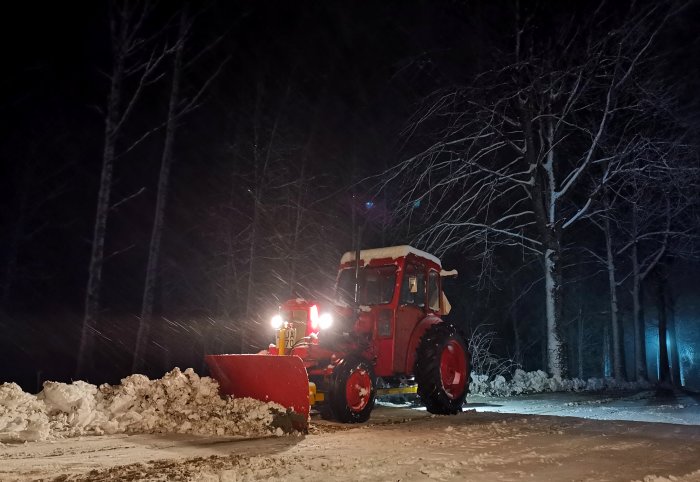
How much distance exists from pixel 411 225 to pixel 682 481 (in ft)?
45.3

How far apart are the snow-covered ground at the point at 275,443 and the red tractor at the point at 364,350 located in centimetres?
36

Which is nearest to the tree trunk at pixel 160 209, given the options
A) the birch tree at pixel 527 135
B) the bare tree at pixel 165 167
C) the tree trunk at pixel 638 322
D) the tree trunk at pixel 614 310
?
the bare tree at pixel 165 167

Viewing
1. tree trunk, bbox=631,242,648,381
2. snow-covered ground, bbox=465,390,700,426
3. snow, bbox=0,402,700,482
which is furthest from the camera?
tree trunk, bbox=631,242,648,381

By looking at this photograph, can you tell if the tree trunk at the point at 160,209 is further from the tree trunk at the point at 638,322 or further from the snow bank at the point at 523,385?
the tree trunk at the point at 638,322

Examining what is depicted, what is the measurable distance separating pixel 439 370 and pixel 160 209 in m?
11.5

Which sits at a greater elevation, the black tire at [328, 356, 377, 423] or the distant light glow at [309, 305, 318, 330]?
the distant light glow at [309, 305, 318, 330]

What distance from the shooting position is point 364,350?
9.78 metres

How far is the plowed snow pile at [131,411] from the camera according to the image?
7.87 metres

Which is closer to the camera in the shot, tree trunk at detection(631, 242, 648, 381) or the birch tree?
the birch tree

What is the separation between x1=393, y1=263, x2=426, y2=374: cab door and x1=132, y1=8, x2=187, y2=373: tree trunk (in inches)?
385

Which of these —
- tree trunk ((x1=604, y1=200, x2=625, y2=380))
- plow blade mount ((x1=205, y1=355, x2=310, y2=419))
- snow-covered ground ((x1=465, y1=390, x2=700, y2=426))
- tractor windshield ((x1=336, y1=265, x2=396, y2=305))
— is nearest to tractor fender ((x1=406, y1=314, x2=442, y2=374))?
tractor windshield ((x1=336, y1=265, x2=396, y2=305))

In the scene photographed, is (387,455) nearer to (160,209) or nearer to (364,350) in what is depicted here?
(364,350)

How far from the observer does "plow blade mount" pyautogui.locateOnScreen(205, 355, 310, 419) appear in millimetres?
8330

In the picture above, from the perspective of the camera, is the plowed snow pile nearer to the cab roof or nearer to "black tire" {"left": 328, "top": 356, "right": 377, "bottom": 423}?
"black tire" {"left": 328, "top": 356, "right": 377, "bottom": 423}
